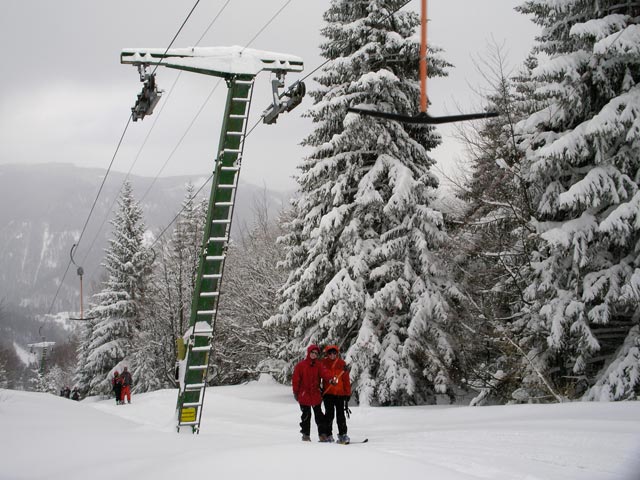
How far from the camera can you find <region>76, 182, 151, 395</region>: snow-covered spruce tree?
131 ft

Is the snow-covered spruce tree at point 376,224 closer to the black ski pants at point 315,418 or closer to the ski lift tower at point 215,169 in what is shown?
the ski lift tower at point 215,169

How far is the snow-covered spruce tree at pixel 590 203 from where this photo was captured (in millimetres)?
12180

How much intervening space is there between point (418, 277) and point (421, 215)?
183 centimetres

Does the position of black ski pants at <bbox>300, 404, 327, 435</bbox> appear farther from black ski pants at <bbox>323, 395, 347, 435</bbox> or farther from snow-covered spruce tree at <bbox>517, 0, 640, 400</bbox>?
snow-covered spruce tree at <bbox>517, 0, 640, 400</bbox>

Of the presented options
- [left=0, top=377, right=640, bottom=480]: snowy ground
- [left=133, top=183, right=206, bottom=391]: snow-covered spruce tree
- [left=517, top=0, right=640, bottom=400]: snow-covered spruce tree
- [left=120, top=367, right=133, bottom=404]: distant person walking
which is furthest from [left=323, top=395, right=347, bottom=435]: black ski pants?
[left=133, top=183, right=206, bottom=391]: snow-covered spruce tree

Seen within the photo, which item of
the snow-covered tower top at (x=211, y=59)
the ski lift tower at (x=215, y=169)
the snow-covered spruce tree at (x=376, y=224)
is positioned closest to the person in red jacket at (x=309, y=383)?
the ski lift tower at (x=215, y=169)

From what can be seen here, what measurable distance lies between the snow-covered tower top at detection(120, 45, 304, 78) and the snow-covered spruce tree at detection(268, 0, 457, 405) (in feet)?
16.4

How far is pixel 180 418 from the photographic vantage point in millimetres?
12625

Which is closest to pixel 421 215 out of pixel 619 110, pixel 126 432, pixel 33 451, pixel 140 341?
pixel 619 110

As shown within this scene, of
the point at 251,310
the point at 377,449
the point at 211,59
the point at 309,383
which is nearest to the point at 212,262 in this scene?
the point at 309,383

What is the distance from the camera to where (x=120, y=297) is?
40188 mm

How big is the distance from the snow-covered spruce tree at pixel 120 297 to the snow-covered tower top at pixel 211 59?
28756 millimetres

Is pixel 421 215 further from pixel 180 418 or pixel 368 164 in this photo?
pixel 180 418

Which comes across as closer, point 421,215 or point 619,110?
point 619,110
